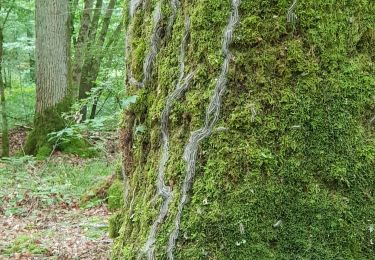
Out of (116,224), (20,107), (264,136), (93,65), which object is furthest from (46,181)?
(93,65)

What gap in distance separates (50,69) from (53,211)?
16.5ft

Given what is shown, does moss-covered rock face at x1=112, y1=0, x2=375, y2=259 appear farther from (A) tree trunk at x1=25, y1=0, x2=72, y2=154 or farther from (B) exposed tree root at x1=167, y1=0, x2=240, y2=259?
(A) tree trunk at x1=25, y1=0, x2=72, y2=154

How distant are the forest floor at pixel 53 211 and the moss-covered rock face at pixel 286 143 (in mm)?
2214

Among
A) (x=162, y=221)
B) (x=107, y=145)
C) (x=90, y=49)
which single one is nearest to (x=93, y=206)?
(x=107, y=145)

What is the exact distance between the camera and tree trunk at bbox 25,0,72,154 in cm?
1012

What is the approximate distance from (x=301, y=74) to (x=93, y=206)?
15.8 feet

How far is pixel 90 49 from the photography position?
1230 cm

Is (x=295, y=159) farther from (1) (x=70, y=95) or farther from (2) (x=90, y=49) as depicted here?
(2) (x=90, y=49)

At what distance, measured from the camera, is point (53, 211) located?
609cm

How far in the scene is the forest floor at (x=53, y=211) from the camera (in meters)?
4.25

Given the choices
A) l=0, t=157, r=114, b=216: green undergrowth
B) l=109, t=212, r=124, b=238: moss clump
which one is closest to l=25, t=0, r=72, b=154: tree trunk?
l=0, t=157, r=114, b=216: green undergrowth

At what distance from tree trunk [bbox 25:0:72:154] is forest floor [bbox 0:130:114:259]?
1.07 meters

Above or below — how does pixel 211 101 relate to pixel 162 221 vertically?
above

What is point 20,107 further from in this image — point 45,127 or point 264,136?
point 264,136
